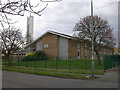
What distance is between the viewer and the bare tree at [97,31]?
762 inches

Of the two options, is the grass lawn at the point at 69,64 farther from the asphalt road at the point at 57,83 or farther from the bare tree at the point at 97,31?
the asphalt road at the point at 57,83

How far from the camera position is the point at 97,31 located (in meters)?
19.5

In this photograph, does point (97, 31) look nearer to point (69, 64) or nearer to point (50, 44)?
point (69, 64)

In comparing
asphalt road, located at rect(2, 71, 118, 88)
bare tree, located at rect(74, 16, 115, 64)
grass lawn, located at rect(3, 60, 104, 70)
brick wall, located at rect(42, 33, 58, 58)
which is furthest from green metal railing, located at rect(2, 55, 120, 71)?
brick wall, located at rect(42, 33, 58, 58)

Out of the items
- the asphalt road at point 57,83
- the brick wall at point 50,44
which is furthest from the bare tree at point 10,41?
the asphalt road at point 57,83

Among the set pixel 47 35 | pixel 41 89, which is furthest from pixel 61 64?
pixel 47 35

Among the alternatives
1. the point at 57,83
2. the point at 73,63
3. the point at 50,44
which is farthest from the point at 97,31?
the point at 50,44

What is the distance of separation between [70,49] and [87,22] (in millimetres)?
16051

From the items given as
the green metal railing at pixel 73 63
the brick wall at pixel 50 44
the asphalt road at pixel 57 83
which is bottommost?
the asphalt road at pixel 57 83

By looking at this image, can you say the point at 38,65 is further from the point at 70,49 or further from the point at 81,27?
the point at 70,49

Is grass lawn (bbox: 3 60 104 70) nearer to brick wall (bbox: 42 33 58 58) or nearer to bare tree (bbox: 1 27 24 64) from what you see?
bare tree (bbox: 1 27 24 64)

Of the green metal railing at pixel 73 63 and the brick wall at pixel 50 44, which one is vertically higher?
the brick wall at pixel 50 44

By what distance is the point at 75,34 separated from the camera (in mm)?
20859

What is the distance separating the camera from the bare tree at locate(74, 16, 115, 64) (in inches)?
762
